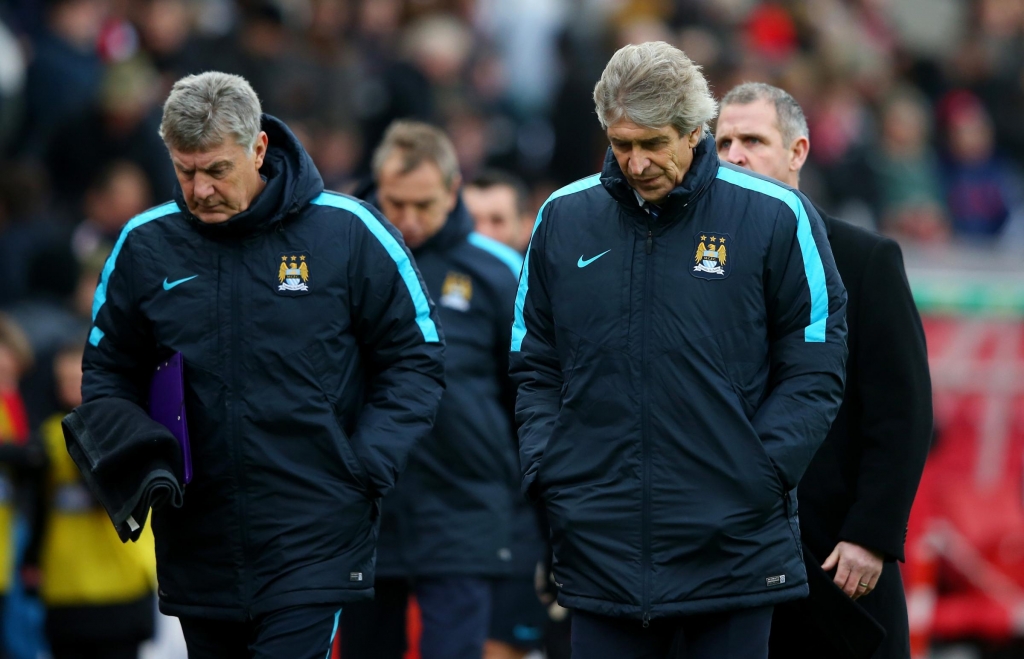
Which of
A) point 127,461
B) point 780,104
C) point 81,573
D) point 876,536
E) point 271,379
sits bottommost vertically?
point 81,573

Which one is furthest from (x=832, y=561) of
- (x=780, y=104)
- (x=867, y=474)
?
(x=780, y=104)

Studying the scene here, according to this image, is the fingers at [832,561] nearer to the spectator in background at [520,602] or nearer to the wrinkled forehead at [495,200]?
the spectator in background at [520,602]

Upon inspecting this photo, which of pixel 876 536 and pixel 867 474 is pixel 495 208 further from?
pixel 876 536

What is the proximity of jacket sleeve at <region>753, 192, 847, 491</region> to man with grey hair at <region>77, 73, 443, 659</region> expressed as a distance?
122 centimetres

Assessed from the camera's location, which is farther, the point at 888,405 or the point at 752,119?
the point at 752,119

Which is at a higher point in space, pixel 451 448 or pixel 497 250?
pixel 497 250

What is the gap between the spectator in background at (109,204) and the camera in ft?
35.6

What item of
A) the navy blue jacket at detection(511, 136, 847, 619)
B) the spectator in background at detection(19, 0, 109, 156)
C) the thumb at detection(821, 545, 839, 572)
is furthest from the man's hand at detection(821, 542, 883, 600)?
the spectator in background at detection(19, 0, 109, 156)

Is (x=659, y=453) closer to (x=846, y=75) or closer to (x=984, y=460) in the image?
(x=984, y=460)

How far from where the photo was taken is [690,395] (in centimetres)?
450

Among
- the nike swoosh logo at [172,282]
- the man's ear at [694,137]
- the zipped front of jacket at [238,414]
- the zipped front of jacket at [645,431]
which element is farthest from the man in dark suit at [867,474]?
the nike swoosh logo at [172,282]

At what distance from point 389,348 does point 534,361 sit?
593 millimetres

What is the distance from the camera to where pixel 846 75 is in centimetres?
1758

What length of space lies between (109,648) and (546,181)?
302 inches
